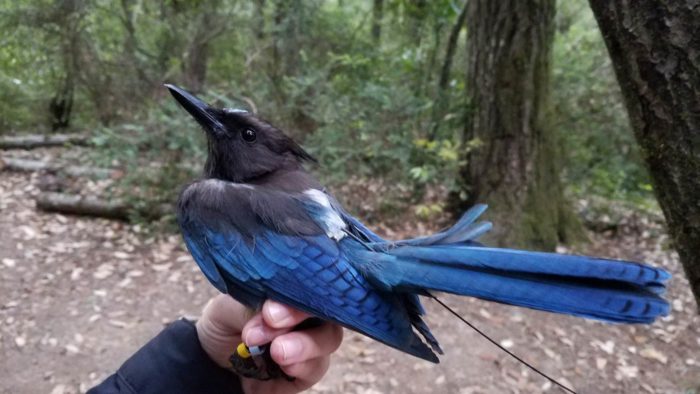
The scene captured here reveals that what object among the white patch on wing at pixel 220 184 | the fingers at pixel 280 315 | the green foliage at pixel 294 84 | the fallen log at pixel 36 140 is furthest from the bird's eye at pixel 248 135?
the fallen log at pixel 36 140

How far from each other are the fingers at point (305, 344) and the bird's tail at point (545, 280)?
386mm

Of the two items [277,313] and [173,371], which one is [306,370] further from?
[173,371]

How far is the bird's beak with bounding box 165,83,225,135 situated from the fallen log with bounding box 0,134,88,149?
699cm

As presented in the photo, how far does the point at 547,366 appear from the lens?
13.4 ft

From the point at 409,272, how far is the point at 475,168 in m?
3.95

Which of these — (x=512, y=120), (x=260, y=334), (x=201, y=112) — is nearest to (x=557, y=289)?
(x=260, y=334)

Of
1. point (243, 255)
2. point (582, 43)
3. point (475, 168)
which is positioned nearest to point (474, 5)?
point (475, 168)

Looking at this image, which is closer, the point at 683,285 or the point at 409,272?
the point at 409,272

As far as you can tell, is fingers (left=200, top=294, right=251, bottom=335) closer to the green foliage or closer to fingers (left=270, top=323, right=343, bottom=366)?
fingers (left=270, top=323, right=343, bottom=366)

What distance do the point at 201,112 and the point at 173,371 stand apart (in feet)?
3.66

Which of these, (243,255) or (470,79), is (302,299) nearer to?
(243,255)

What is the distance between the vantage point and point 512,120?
518 centimetres

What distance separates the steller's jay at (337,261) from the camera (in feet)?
4.74

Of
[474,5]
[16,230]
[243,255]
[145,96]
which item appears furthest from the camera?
[145,96]
